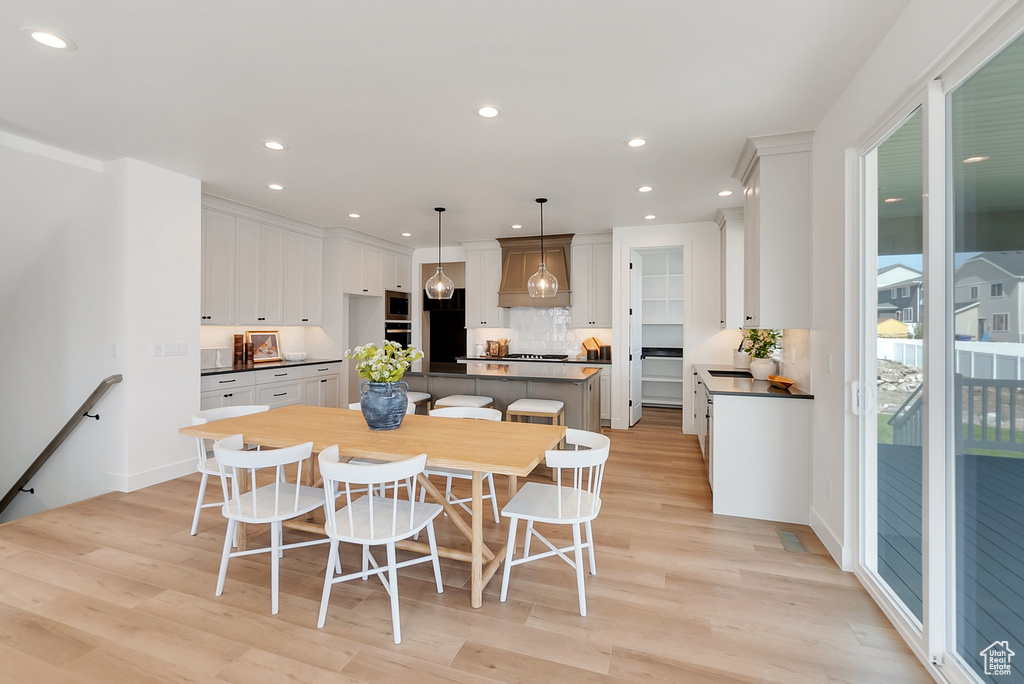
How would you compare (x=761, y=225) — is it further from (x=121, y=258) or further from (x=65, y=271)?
(x=65, y=271)

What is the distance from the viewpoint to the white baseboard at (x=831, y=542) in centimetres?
256

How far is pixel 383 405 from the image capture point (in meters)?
2.71

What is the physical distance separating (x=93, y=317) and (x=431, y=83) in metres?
3.46

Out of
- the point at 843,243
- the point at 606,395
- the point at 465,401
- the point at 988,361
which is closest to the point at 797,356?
the point at 843,243

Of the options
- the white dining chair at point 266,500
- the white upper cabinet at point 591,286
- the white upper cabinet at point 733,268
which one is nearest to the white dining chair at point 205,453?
the white dining chair at point 266,500

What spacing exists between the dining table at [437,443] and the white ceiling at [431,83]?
75.5 inches

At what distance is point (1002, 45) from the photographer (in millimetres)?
1457

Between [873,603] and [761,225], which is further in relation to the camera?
[761,225]

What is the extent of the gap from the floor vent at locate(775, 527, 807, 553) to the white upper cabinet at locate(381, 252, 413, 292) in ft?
19.4

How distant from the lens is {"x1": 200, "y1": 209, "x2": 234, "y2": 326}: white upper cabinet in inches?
186

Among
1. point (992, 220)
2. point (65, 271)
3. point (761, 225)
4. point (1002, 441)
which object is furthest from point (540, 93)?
point (65, 271)

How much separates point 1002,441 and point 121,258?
5.21 metres

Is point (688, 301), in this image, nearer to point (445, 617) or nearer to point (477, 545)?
point (477, 545)

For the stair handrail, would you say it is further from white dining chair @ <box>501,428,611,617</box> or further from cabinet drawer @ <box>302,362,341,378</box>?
white dining chair @ <box>501,428,611,617</box>
